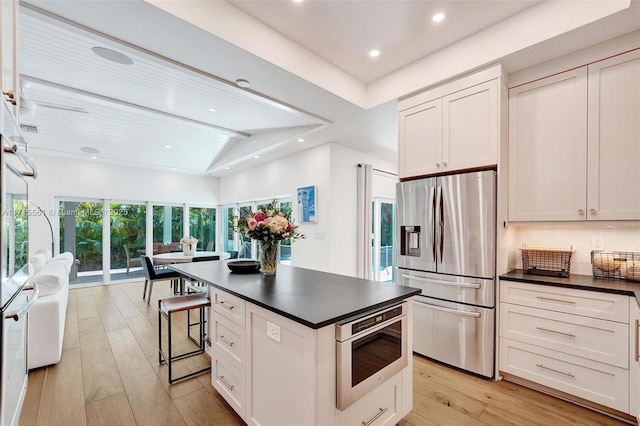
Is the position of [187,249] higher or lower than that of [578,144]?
lower

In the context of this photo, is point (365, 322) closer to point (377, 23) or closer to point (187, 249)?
point (377, 23)

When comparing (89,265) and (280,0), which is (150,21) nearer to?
(280,0)

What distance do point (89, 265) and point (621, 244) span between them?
8.59m

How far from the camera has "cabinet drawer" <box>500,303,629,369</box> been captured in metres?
1.98

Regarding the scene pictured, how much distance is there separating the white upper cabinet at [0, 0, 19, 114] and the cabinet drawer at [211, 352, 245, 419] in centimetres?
196

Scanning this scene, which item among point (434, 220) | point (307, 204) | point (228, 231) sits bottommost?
point (228, 231)

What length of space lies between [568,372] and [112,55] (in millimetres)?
4796

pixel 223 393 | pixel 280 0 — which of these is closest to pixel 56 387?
pixel 223 393

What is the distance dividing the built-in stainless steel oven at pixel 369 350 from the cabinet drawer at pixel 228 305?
736mm

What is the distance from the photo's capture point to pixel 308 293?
181 cm

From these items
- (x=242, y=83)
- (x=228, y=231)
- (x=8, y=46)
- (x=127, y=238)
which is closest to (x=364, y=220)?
(x=242, y=83)

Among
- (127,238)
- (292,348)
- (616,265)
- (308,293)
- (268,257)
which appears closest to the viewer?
(292,348)

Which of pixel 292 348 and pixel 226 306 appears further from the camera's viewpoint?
pixel 226 306

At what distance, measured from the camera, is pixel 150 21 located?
2.01 metres
